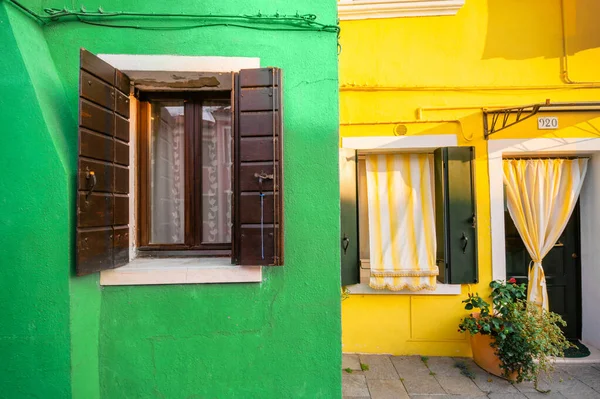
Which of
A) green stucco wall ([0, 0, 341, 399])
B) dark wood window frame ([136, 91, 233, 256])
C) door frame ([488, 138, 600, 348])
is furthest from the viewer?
door frame ([488, 138, 600, 348])

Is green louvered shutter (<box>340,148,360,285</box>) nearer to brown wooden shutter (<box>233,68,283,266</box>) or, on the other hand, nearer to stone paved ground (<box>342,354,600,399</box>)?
stone paved ground (<box>342,354,600,399</box>)

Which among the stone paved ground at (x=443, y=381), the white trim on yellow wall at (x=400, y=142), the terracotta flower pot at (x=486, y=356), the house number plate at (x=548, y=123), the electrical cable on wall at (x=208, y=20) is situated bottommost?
the stone paved ground at (x=443, y=381)

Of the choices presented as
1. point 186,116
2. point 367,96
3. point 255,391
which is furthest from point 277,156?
point 367,96

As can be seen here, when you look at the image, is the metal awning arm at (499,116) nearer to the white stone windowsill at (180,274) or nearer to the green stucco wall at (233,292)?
the green stucco wall at (233,292)

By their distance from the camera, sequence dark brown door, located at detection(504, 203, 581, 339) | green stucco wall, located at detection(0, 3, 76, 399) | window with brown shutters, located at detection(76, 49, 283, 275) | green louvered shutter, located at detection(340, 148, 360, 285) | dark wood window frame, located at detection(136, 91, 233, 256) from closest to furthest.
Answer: green stucco wall, located at detection(0, 3, 76, 399) < window with brown shutters, located at detection(76, 49, 283, 275) < dark wood window frame, located at detection(136, 91, 233, 256) < green louvered shutter, located at detection(340, 148, 360, 285) < dark brown door, located at detection(504, 203, 581, 339)

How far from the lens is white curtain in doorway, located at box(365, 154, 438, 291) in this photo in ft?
15.6

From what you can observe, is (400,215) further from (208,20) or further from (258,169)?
(208,20)

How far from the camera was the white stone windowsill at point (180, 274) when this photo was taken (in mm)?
2635

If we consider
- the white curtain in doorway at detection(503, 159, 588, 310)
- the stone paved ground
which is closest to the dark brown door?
the white curtain in doorway at detection(503, 159, 588, 310)

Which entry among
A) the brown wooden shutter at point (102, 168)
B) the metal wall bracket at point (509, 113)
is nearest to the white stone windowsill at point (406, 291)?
the metal wall bracket at point (509, 113)

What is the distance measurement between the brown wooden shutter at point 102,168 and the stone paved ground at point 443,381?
2.80 meters

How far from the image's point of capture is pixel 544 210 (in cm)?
473

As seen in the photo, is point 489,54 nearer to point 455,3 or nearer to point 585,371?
point 455,3

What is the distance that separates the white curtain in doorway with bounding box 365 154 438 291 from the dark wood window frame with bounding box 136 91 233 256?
2460 millimetres
